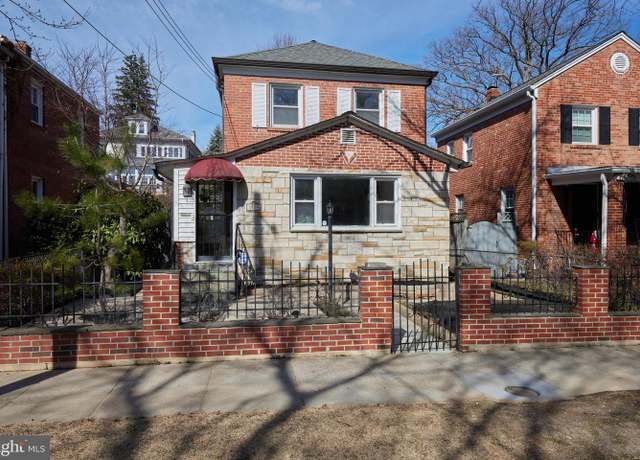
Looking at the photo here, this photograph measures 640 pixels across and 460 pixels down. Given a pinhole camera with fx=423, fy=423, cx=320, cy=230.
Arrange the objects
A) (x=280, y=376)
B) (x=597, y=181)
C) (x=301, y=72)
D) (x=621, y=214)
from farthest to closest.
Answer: (x=301, y=72) < (x=621, y=214) < (x=597, y=181) < (x=280, y=376)

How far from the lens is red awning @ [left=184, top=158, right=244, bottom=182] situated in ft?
31.2

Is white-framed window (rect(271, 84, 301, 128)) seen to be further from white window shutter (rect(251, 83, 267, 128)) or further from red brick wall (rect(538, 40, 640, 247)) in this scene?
red brick wall (rect(538, 40, 640, 247))

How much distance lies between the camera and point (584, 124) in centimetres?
1422

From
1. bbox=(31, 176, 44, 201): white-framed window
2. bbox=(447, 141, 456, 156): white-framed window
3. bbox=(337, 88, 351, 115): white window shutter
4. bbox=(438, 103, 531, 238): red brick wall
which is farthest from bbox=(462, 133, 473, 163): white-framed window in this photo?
bbox=(31, 176, 44, 201): white-framed window

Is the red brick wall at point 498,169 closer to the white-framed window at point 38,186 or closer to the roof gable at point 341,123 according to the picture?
the roof gable at point 341,123

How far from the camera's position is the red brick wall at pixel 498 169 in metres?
14.3

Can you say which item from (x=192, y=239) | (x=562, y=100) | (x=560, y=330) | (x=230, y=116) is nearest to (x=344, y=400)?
(x=560, y=330)

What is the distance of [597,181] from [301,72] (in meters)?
9.72

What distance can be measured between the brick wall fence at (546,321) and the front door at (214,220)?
641cm

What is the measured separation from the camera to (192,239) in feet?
33.5

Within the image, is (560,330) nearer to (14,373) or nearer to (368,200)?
(368,200)

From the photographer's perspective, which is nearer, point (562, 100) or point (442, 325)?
point (442, 325)

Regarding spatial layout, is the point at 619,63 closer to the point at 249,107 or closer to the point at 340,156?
the point at 340,156

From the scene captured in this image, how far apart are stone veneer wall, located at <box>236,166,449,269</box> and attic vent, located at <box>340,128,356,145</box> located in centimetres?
77
